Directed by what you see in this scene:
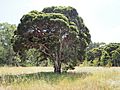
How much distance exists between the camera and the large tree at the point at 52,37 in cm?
2461

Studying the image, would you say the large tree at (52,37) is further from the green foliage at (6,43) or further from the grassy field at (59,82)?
the green foliage at (6,43)

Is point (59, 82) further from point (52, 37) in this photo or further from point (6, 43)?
point (6, 43)

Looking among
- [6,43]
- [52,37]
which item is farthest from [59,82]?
[6,43]

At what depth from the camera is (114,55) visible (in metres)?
54.4

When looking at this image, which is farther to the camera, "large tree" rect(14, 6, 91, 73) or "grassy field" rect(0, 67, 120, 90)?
"large tree" rect(14, 6, 91, 73)

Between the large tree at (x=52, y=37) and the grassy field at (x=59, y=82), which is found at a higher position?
the large tree at (x=52, y=37)

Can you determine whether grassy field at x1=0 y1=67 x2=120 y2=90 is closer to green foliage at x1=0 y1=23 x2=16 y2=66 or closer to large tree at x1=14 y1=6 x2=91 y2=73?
large tree at x1=14 y1=6 x2=91 y2=73

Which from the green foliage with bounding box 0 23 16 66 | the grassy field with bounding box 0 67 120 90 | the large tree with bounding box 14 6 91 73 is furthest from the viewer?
the green foliage with bounding box 0 23 16 66

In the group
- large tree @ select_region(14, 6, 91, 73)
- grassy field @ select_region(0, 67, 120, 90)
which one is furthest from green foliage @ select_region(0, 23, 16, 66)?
grassy field @ select_region(0, 67, 120, 90)

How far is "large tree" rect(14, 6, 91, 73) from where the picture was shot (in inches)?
969

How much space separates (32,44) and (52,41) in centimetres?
193

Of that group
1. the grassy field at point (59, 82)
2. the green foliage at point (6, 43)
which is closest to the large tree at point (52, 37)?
the grassy field at point (59, 82)

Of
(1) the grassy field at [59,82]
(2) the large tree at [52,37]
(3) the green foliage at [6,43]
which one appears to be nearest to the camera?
(1) the grassy field at [59,82]

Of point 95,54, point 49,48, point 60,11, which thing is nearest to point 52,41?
point 49,48
